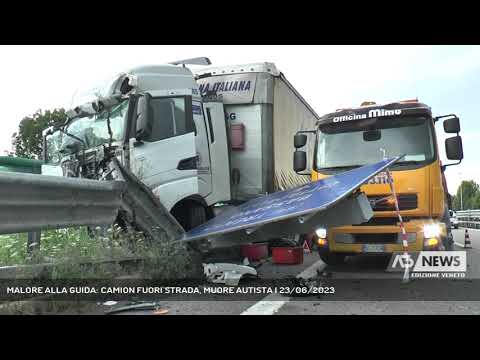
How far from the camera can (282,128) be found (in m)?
8.52

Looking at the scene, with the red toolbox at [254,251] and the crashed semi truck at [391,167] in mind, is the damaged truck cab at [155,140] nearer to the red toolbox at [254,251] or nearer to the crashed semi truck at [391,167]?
the red toolbox at [254,251]

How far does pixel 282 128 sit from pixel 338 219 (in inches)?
148

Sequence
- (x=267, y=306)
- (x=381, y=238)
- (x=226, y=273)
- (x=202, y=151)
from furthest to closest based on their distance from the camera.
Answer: (x=202, y=151) → (x=381, y=238) → (x=226, y=273) → (x=267, y=306)

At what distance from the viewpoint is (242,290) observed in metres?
5.08

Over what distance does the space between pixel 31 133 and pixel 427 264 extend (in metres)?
28.3

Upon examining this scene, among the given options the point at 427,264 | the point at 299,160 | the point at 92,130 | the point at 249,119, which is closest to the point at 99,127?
the point at 92,130

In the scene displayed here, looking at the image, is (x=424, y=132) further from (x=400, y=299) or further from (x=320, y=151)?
(x=400, y=299)

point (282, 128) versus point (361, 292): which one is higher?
point (282, 128)

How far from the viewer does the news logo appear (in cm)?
587

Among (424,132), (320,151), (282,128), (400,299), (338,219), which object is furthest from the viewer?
(282,128)

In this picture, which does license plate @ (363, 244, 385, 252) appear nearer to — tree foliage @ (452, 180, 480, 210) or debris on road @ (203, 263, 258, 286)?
debris on road @ (203, 263, 258, 286)

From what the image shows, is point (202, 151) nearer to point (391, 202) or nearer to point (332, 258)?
point (332, 258)

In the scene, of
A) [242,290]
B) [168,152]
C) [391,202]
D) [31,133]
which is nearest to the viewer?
[242,290]

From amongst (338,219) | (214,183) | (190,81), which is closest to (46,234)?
(214,183)
